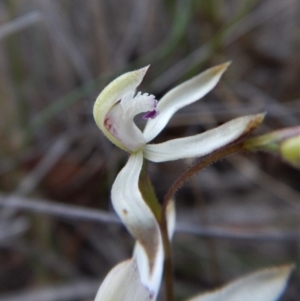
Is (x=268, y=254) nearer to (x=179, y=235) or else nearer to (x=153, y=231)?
(x=179, y=235)

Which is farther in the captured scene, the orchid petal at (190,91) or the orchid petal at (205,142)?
the orchid petal at (190,91)

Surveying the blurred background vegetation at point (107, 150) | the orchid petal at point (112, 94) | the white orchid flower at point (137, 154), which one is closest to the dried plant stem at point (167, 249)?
the white orchid flower at point (137, 154)

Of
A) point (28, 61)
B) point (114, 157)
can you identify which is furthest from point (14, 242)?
point (28, 61)

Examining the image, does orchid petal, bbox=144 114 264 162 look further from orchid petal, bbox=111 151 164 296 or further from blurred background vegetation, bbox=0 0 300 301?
blurred background vegetation, bbox=0 0 300 301

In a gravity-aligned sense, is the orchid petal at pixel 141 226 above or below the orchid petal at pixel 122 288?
above

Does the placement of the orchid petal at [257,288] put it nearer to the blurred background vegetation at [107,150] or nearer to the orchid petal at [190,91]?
the orchid petal at [190,91]

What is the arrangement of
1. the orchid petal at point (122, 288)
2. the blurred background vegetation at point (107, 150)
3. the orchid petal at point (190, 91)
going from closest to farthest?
the orchid petal at point (122, 288) < the orchid petal at point (190, 91) < the blurred background vegetation at point (107, 150)

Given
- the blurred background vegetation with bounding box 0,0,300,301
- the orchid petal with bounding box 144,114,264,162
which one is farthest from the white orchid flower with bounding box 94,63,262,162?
the blurred background vegetation with bounding box 0,0,300,301
